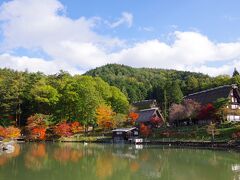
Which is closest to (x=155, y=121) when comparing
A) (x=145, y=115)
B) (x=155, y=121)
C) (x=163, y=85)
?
(x=155, y=121)

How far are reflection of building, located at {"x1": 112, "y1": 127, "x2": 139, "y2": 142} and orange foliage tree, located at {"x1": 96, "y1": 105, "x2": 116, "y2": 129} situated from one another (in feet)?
13.7

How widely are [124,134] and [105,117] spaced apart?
19.0 feet

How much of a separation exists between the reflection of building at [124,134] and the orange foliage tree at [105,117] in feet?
13.7

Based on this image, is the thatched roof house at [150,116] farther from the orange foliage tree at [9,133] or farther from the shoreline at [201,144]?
the orange foliage tree at [9,133]

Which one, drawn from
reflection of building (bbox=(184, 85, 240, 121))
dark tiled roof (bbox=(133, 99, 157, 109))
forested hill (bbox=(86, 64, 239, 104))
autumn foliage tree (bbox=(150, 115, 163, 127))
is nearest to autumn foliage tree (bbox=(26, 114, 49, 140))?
autumn foliage tree (bbox=(150, 115, 163, 127))

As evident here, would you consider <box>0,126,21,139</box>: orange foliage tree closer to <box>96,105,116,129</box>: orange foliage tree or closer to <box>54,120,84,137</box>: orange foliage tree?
<box>54,120,84,137</box>: orange foliage tree

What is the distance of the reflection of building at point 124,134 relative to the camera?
157ft

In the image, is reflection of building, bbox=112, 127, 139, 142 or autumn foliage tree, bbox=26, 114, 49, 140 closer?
reflection of building, bbox=112, 127, 139, 142

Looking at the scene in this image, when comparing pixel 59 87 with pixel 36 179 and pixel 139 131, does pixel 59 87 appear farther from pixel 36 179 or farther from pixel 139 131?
pixel 36 179

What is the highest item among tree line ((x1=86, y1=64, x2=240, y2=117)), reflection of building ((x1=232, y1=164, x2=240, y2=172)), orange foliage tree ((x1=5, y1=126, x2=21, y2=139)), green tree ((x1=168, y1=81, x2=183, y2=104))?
tree line ((x1=86, y1=64, x2=240, y2=117))

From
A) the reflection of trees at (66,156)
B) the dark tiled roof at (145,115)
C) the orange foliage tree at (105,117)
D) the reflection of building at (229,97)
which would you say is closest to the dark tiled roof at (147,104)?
the dark tiled roof at (145,115)

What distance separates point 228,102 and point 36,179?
100 ft

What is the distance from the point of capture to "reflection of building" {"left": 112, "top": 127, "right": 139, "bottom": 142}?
47797 mm

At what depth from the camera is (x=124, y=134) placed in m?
48.1
